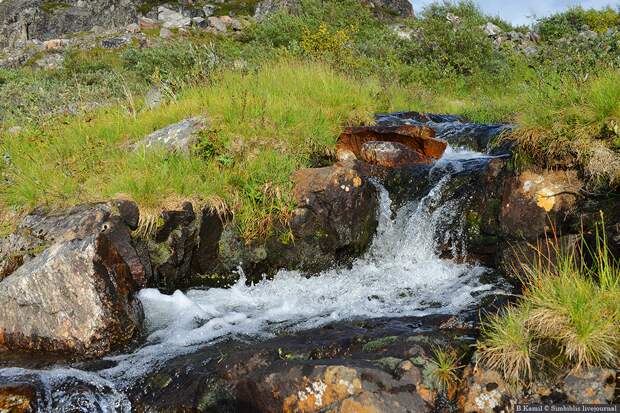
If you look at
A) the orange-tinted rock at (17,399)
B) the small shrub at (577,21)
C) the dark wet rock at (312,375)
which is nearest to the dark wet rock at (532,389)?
the dark wet rock at (312,375)

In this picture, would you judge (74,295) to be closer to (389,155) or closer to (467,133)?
(389,155)

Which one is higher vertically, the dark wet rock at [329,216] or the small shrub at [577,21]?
the small shrub at [577,21]

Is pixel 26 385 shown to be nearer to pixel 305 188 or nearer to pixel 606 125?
pixel 305 188

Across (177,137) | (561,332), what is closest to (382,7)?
(177,137)

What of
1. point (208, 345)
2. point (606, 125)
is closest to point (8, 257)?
point (208, 345)

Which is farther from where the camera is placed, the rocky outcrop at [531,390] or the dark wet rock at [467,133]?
the dark wet rock at [467,133]

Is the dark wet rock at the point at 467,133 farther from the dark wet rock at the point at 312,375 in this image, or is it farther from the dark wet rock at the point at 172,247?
the dark wet rock at the point at 312,375

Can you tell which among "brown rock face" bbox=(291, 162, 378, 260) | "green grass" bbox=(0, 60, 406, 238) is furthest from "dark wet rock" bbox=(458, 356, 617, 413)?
"green grass" bbox=(0, 60, 406, 238)

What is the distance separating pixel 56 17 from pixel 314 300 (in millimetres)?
42253

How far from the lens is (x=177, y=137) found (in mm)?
7508

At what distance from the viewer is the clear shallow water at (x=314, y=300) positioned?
4152 millimetres

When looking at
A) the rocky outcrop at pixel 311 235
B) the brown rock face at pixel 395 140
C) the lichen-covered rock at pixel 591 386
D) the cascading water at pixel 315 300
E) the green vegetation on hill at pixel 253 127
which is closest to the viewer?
the lichen-covered rock at pixel 591 386

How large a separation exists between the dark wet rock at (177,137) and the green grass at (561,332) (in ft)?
16.8

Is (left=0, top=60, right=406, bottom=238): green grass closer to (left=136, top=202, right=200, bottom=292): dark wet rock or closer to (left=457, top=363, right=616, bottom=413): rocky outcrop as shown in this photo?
(left=136, top=202, right=200, bottom=292): dark wet rock
